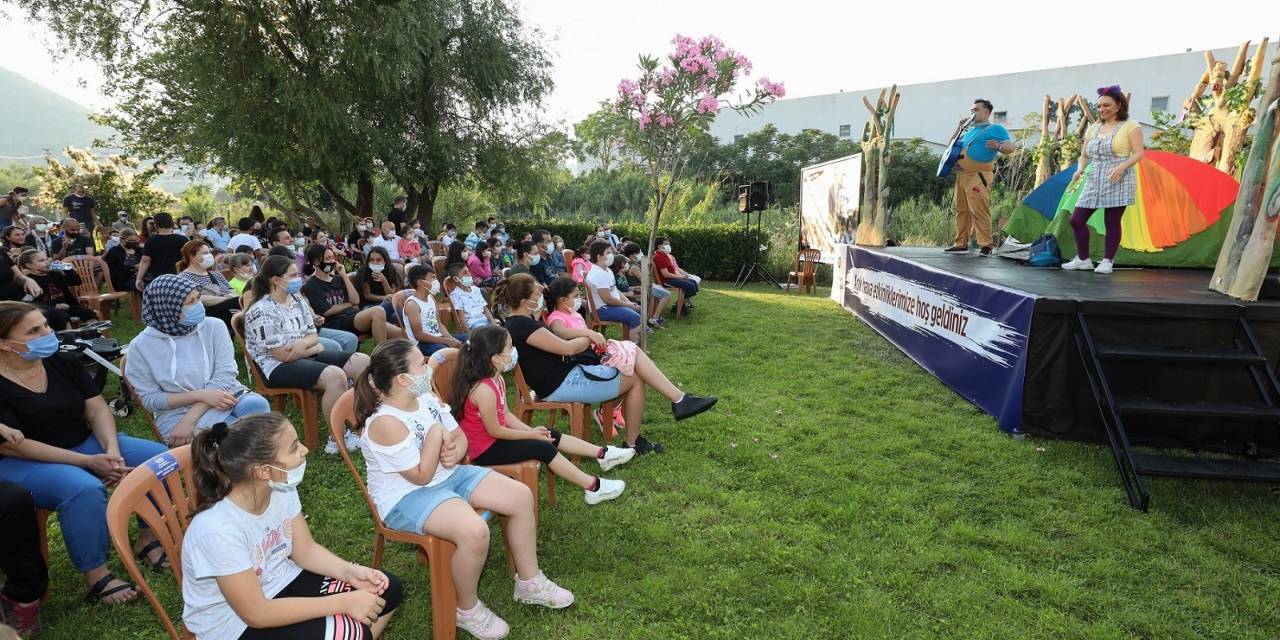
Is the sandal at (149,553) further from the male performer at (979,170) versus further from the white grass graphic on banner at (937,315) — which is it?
the male performer at (979,170)

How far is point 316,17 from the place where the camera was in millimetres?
12648

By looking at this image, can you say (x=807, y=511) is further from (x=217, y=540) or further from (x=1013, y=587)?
(x=217, y=540)

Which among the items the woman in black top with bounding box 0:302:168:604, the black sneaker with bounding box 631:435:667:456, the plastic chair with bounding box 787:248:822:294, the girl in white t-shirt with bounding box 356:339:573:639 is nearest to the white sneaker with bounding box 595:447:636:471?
the black sneaker with bounding box 631:435:667:456

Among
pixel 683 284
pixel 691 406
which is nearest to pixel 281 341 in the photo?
pixel 691 406

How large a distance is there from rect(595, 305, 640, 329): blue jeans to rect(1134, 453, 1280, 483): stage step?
173 inches

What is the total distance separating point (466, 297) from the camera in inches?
220

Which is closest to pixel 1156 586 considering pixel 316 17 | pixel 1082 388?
pixel 1082 388

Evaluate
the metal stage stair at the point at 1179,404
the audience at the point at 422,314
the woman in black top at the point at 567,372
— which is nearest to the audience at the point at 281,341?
the audience at the point at 422,314

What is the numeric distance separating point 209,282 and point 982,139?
829 cm

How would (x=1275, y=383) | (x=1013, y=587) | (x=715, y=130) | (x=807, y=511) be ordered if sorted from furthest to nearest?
1. (x=715, y=130)
2. (x=1275, y=383)
3. (x=807, y=511)
4. (x=1013, y=587)

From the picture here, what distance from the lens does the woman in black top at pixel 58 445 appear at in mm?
2510

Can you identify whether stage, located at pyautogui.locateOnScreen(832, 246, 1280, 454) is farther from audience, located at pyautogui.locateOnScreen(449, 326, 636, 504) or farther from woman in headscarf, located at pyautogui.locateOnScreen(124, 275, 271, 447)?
woman in headscarf, located at pyautogui.locateOnScreen(124, 275, 271, 447)

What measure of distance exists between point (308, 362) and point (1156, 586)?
487cm

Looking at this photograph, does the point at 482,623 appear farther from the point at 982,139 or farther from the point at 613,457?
the point at 982,139
